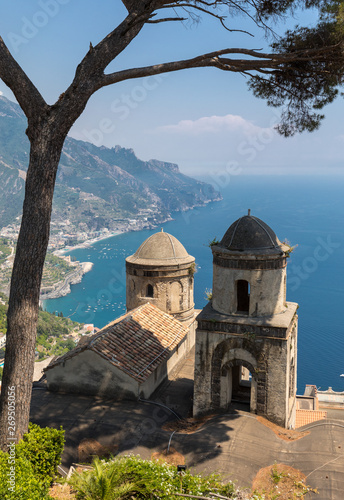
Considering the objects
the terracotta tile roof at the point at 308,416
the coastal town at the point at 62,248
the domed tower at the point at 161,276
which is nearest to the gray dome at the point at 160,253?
the domed tower at the point at 161,276

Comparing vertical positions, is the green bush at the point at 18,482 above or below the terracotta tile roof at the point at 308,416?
above

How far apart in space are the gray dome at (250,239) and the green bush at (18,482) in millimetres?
8083

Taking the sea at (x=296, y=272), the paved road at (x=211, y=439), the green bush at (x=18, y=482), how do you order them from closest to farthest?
1. the green bush at (x=18, y=482)
2. the paved road at (x=211, y=439)
3. the sea at (x=296, y=272)

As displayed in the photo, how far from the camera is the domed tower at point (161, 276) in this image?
1838 centimetres

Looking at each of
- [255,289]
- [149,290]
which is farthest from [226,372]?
[149,290]

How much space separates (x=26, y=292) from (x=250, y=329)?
22.9ft

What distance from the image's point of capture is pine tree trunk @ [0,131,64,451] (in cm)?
777

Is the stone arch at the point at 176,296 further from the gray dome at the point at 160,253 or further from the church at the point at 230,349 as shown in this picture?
the church at the point at 230,349

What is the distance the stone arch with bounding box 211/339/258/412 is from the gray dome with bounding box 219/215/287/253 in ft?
9.35

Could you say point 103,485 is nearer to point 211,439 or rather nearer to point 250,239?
point 211,439

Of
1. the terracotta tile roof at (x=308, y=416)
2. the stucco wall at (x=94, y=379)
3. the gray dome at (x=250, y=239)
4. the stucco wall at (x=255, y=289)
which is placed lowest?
the terracotta tile roof at (x=308, y=416)

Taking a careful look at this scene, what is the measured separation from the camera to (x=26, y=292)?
780cm

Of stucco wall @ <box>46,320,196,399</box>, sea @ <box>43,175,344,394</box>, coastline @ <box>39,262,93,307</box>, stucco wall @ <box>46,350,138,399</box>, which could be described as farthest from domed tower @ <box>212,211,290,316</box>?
coastline @ <box>39,262,93,307</box>

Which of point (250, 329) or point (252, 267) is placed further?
point (252, 267)
